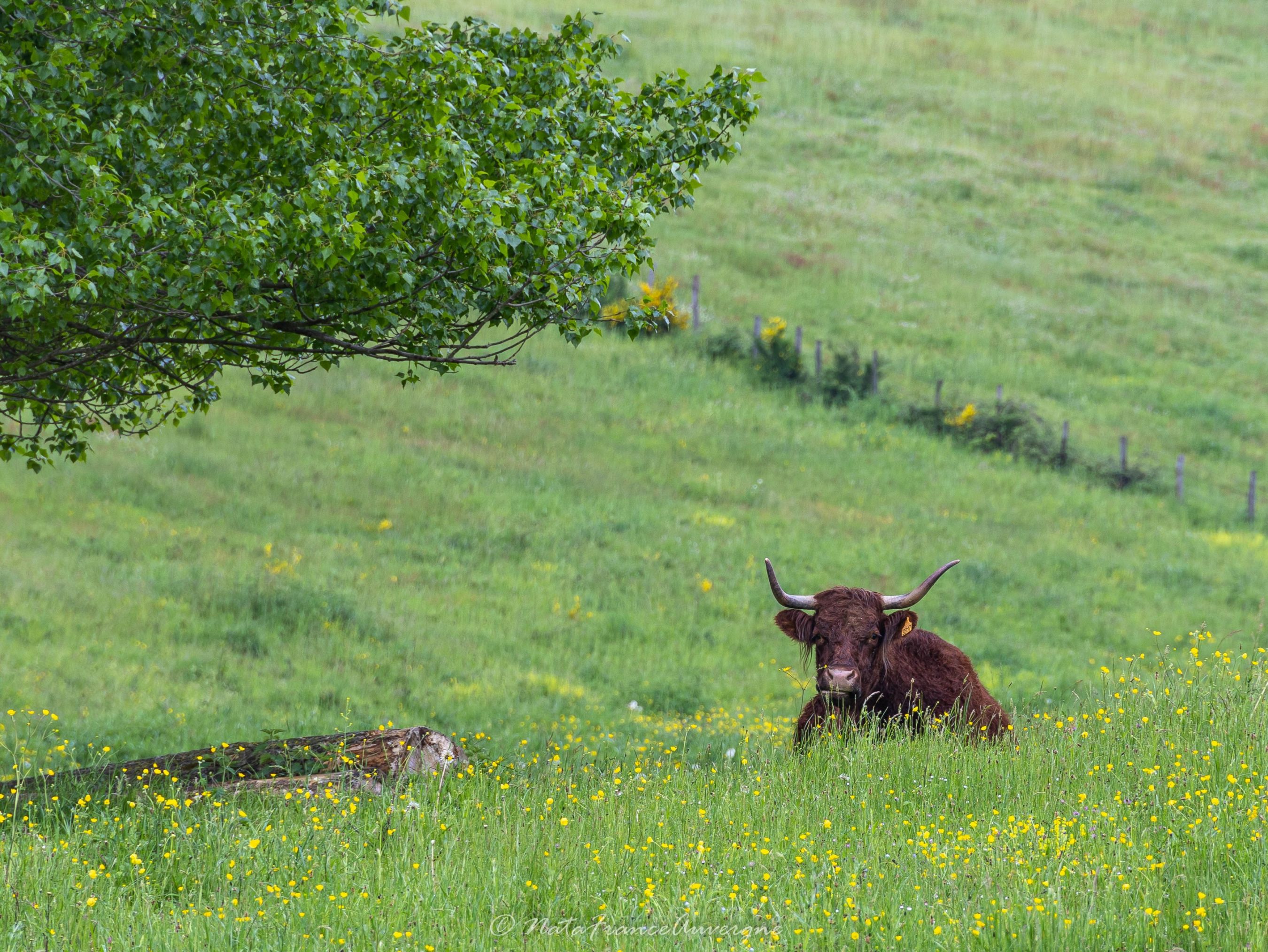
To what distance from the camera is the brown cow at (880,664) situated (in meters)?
9.73


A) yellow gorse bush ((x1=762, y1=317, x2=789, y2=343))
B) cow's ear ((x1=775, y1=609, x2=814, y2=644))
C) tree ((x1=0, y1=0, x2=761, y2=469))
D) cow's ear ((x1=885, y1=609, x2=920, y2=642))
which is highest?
tree ((x1=0, y1=0, x2=761, y2=469))

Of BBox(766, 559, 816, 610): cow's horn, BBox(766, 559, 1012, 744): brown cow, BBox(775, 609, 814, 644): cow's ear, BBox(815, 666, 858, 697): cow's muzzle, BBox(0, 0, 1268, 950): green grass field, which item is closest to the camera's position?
BBox(0, 0, 1268, 950): green grass field

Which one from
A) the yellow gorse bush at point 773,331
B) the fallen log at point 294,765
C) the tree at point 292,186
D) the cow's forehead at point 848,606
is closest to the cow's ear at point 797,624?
the cow's forehead at point 848,606

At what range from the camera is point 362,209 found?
872 cm

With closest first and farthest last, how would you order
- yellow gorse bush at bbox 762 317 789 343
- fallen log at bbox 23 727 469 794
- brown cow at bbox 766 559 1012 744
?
fallen log at bbox 23 727 469 794 < brown cow at bbox 766 559 1012 744 < yellow gorse bush at bbox 762 317 789 343

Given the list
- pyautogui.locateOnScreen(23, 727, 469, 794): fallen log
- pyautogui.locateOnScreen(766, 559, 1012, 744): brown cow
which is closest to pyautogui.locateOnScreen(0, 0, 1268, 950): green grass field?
pyautogui.locateOnScreen(23, 727, 469, 794): fallen log

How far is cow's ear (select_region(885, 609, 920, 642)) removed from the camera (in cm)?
995

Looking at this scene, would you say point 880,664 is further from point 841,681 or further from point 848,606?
point 841,681

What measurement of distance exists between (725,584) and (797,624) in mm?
11427

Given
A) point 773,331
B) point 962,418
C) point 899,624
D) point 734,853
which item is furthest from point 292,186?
point 773,331

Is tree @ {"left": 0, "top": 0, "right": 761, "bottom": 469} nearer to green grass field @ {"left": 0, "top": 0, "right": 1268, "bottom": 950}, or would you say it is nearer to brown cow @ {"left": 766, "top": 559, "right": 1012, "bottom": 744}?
brown cow @ {"left": 766, "top": 559, "right": 1012, "bottom": 744}

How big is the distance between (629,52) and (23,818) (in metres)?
64.3

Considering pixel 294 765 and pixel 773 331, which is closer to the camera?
pixel 294 765

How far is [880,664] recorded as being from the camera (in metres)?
10.0
